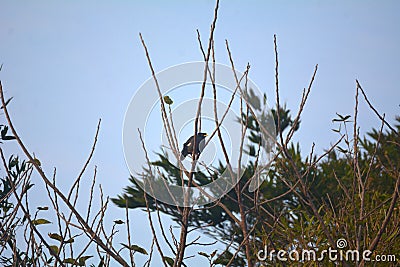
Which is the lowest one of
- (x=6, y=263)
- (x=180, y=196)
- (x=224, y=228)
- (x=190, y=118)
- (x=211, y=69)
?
(x=6, y=263)

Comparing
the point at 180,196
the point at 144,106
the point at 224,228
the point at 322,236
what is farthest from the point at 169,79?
the point at 224,228

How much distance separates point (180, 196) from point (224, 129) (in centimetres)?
21

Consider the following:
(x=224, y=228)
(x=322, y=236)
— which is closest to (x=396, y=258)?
(x=322, y=236)

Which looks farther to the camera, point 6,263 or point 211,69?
point 6,263

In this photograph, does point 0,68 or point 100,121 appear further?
point 0,68

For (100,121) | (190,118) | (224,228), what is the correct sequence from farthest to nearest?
(224,228) → (190,118) → (100,121)

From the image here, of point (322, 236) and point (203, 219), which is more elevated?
point (203, 219)

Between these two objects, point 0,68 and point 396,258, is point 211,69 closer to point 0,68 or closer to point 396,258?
point 0,68

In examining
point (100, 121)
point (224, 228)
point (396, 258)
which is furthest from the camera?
point (224, 228)

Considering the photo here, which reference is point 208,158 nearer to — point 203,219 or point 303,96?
point 303,96

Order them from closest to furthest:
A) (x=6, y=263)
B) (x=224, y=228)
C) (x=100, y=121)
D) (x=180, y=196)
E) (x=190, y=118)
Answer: (x=100, y=121), (x=190, y=118), (x=180, y=196), (x=6, y=263), (x=224, y=228)

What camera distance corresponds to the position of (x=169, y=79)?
1418 millimetres

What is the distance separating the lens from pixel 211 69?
5.03 feet

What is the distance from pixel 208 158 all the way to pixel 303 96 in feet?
0.98
